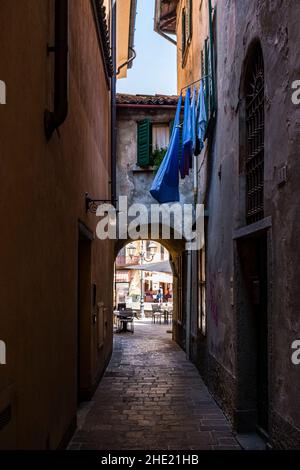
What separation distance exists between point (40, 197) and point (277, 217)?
230 centimetres

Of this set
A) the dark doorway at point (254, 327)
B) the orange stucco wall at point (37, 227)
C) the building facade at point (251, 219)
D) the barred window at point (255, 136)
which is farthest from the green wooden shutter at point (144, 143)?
Result: the dark doorway at point (254, 327)

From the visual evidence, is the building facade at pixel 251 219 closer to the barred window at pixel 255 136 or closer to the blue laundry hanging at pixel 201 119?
the barred window at pixel 255 136

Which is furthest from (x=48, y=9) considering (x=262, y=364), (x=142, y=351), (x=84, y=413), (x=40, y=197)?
(x=142, y=351)

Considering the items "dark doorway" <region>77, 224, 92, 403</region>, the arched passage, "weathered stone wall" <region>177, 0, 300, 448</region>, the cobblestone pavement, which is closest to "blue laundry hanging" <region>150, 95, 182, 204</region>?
"weathered stone wall" <region>177, 0, 300, 448</region>

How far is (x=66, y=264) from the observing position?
19.5 feet

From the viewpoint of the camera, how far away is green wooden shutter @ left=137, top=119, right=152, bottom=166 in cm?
1377

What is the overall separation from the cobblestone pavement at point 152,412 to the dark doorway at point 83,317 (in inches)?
16.4

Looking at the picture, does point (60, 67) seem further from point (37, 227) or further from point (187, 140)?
point (187, 140)

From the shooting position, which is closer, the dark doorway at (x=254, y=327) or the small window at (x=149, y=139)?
the dark doorway at (x=254, y=327)

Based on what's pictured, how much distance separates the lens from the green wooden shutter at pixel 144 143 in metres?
13.8

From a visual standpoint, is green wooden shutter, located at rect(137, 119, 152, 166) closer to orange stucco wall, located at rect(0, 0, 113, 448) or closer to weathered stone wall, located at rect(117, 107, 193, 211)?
weathered stone wall, located at rect(117, 107, 193, 211)

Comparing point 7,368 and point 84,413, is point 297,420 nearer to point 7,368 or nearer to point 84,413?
point 7,368

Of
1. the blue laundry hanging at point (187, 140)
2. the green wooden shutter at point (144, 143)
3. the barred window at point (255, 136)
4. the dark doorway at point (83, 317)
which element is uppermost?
the green wooden shutter at point (144, 143)

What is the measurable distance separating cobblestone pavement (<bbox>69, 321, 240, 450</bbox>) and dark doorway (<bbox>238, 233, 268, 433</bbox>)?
58 centimetres
